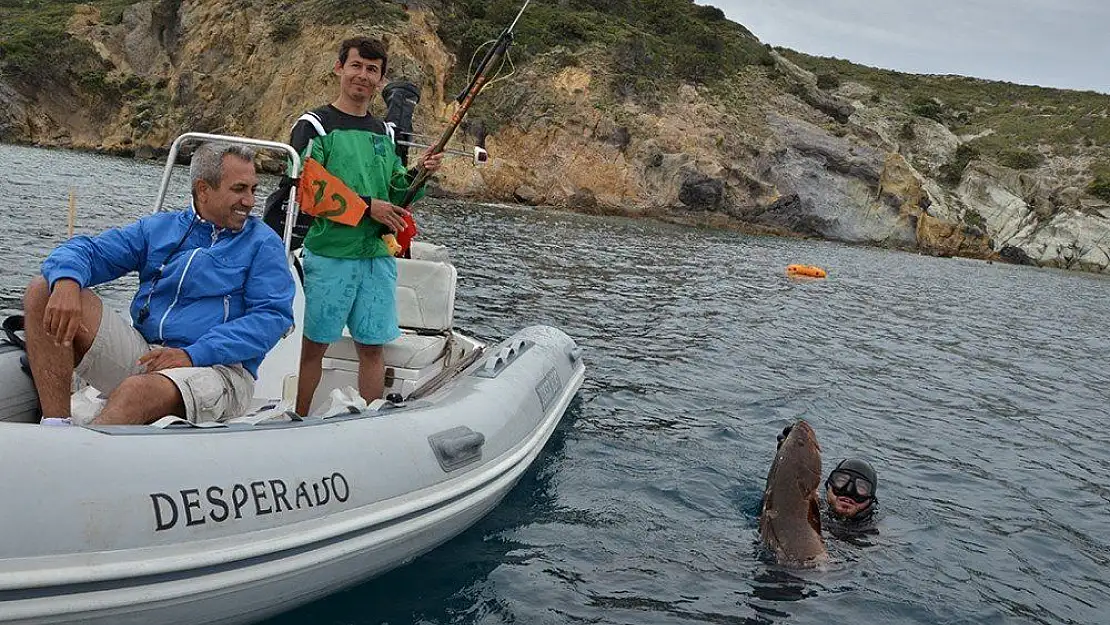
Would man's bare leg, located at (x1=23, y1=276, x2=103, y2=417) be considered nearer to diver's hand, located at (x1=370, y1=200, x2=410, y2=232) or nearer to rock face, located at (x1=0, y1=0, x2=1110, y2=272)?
diver's hand, located at (x1=370, y1=200, x2=410, y2=232)

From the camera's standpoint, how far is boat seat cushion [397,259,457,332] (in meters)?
7.03

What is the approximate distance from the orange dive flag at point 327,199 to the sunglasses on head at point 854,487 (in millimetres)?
3553

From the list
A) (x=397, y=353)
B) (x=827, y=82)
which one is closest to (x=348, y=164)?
(x=397, y=353)

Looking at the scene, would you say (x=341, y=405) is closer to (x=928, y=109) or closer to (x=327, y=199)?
(x=327, y=199)

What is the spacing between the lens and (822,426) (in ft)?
28.9

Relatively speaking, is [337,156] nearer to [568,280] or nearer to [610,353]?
[610,353]

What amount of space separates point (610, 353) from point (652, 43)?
41438mm

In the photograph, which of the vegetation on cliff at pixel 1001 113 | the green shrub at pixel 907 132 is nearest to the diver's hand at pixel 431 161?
the vegetation on cliff at pixel 1001 113

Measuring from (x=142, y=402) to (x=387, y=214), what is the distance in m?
1.96

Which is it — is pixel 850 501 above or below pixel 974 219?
below

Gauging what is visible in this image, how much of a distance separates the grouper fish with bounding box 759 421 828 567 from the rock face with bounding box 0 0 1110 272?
3233cm

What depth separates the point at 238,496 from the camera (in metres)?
→ 3.55

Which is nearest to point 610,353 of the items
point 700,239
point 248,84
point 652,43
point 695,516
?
point 695,516

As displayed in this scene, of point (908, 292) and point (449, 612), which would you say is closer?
point (449, 612)
